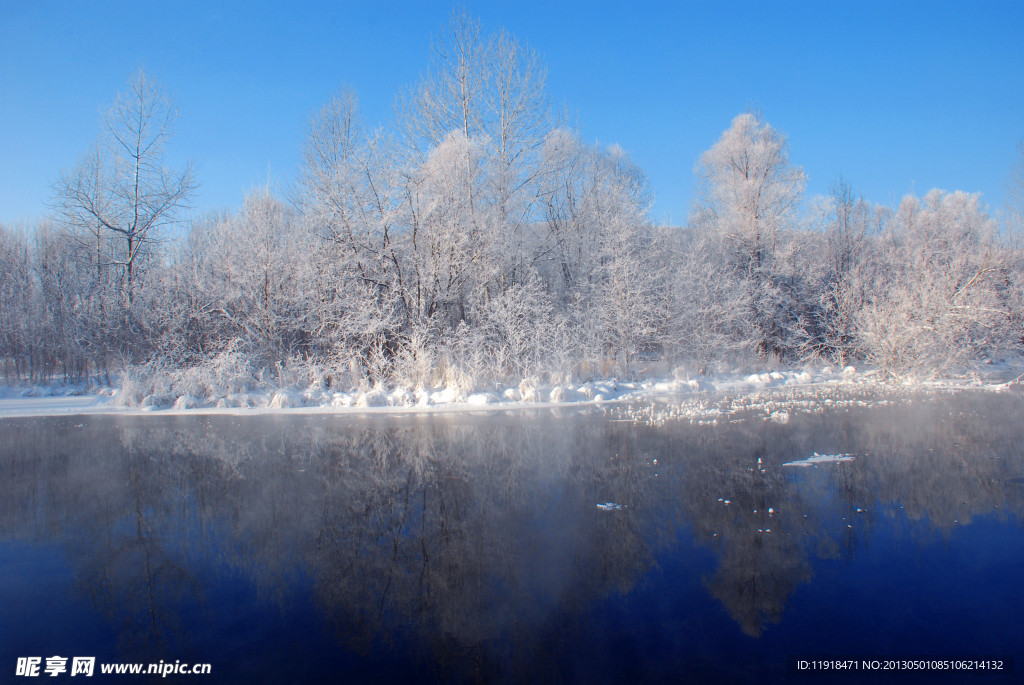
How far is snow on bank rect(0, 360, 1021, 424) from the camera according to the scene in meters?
11.6

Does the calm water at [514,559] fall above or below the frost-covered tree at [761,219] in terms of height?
below

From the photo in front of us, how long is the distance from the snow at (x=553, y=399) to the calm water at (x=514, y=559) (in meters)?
3.66

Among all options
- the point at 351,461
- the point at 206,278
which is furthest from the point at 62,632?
the point at 206,278

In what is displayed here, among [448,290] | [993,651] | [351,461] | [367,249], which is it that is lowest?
[993,651]

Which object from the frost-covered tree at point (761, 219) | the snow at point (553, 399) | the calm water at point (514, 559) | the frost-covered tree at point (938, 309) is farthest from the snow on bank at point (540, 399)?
the frost-covered tree at point (761, 219)

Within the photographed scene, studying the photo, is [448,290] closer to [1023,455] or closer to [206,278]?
[206,278]

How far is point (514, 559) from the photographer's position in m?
4.10

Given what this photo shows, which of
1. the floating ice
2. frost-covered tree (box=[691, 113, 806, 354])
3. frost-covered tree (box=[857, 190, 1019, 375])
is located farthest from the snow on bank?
frost-covered tree (box=[691, 113, 806, 354])

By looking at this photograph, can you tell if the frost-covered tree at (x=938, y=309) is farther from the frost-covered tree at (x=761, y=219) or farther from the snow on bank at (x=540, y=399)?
the frost-covered tree at (x=761, y=219)

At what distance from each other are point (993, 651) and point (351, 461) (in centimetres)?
644

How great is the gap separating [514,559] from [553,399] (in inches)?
350

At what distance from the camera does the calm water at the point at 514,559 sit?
116 inches

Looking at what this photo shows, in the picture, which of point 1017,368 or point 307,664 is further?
point 1017,368

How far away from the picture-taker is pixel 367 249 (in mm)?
16734
